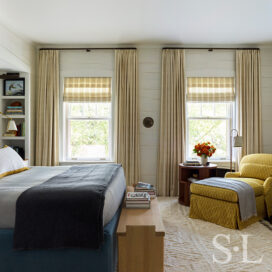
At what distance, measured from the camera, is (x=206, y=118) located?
16.0ft

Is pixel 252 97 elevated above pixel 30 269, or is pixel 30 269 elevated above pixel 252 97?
pixel 252 97

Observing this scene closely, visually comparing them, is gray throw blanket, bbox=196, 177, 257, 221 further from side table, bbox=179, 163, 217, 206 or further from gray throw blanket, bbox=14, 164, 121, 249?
gray throw blanket, bbox=14, 164, 121, 249

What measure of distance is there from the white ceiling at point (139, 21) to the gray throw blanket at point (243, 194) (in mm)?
2408

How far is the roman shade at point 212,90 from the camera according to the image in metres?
4.82

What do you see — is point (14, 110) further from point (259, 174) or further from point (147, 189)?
point (259, 174)

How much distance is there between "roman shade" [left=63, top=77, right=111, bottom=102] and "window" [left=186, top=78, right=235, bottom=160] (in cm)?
161

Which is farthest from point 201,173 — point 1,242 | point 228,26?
point 1,242

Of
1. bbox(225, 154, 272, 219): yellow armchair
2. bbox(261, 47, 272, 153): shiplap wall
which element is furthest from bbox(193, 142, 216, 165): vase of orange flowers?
bbox(261, 47, 272, 153): shiplap wall

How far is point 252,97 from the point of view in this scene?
15.6 ft

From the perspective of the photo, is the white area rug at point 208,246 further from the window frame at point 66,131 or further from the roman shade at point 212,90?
the roman shade at point 212,90

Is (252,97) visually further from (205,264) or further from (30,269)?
(30,269)

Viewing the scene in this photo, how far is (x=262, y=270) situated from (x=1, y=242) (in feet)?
7.02

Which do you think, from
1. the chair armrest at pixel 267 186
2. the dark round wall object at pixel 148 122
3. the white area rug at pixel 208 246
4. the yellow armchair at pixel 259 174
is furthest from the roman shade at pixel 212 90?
the white area rug at pixel 208 246

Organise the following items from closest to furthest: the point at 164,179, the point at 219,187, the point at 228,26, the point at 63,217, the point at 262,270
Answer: the point at 63,217 → the point at 262,270 → the point at 219,187 → the point at 228,26 → the point at 164,179
